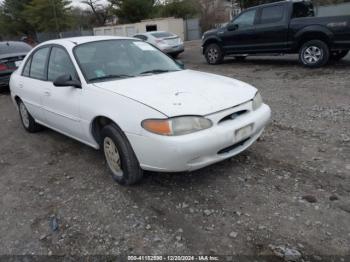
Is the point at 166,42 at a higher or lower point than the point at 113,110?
higher

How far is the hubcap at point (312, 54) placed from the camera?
29.7 feet

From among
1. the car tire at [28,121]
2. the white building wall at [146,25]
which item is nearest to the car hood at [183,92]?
the car tire at [28,121]

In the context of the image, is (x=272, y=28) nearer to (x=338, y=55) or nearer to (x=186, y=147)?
(x=338, y=55)

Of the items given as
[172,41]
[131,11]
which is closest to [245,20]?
[172,41]

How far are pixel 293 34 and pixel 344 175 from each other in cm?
705

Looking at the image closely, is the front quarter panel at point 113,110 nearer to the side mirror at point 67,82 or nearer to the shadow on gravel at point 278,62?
the side mirror at point 67,82

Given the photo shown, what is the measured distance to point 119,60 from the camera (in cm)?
411

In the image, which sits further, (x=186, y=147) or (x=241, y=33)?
(x=241, y=33)

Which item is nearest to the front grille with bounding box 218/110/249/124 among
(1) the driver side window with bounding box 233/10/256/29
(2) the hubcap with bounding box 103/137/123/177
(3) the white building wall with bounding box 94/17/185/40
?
(2) the hubcap with bounding box 103/137/123/177

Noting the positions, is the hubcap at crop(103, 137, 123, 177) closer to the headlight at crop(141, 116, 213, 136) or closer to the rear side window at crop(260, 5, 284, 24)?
the headlight at crop(141, 116, 213, 136)

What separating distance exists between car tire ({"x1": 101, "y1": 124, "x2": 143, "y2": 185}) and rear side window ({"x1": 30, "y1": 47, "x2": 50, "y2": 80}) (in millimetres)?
1782

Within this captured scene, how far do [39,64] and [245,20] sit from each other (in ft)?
25.6

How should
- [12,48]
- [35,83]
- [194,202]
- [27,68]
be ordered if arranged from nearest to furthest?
1. [194,202]
2. [35,83]
3. [27,68]
4. [12,48]

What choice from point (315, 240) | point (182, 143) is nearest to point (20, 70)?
point (182, 143)
